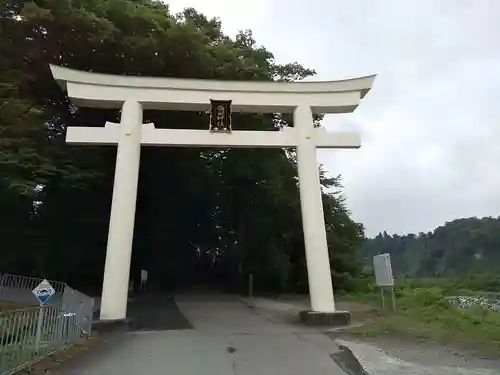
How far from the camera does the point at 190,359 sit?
668 centimetres

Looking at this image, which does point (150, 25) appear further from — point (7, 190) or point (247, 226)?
point (247, 226)

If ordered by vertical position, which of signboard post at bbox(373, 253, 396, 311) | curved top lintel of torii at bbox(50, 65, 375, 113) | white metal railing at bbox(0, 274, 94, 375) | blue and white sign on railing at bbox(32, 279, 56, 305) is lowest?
white metal railing at bbox(0, 274, 94, 375)

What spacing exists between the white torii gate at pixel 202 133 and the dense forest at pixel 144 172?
8.17ft

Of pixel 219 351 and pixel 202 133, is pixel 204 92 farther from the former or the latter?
pixel 219 351

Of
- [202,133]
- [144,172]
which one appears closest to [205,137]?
[202,133]

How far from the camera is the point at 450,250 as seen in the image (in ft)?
163

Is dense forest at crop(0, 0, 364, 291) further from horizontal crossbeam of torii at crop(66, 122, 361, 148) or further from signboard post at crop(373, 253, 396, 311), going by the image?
signboard post at crop(373, 253, 396, 311)

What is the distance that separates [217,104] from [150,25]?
16.1 feet

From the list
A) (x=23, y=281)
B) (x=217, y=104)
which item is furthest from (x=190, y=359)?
(x=23, y=281)

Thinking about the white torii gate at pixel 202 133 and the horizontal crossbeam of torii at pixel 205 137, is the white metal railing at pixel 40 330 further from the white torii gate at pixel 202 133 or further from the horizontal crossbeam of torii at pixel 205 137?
the horizontal crossbeam of torii at pixel 205 137

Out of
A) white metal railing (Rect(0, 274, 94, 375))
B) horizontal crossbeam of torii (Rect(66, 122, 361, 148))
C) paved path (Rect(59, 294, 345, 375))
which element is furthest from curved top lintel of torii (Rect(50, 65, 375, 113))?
paved path (Rect(59, 294, 345, 375))

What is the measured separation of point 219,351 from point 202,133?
522cm

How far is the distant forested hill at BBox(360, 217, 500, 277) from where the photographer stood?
148 ft

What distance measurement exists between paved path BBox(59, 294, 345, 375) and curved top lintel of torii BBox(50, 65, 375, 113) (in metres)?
4.91
